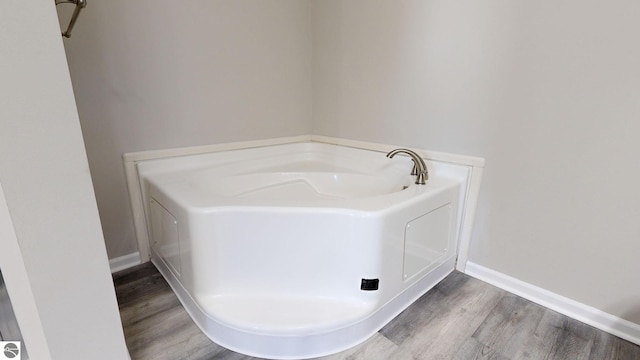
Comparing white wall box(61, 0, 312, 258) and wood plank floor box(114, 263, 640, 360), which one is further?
white wall box(61, 0, 312, 258)

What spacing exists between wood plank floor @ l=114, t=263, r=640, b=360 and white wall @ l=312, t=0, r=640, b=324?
0.17 meters

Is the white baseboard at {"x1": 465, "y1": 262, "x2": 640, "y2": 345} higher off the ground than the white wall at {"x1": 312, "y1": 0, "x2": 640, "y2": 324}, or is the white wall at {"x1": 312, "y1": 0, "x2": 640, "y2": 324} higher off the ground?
the white wall at {"x1": 312, "y1": 0, "x2": 640, "y2": 324}

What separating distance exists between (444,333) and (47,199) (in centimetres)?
145

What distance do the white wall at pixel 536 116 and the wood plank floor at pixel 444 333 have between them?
166 mm

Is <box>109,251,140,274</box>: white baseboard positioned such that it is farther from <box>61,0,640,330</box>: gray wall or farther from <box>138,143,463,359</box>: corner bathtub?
<box>138,143,463,359</box>: corner bathtub

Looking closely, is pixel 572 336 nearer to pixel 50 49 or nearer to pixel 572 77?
pixel 572 77

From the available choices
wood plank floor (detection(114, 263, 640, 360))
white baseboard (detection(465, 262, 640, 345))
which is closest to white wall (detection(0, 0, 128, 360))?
wood plank floor (detection(114, 263, 640, 360))

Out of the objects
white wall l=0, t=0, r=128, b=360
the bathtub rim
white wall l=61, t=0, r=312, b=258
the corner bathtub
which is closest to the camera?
white wall l=0, t=0, r=128, b=360

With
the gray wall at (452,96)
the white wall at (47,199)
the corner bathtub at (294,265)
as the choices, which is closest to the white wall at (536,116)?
the gray wall at (452,96)

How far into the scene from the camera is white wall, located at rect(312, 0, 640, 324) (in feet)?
3.98

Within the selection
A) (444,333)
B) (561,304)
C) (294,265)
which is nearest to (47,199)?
(294,265)

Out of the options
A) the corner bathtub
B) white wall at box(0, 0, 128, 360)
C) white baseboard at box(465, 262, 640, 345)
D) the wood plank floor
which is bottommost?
the wood plank floor

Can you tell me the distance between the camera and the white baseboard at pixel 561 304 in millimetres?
1286

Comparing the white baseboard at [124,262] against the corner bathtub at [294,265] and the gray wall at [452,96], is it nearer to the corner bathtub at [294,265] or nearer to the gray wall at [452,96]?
the gray wall at [452,96]
